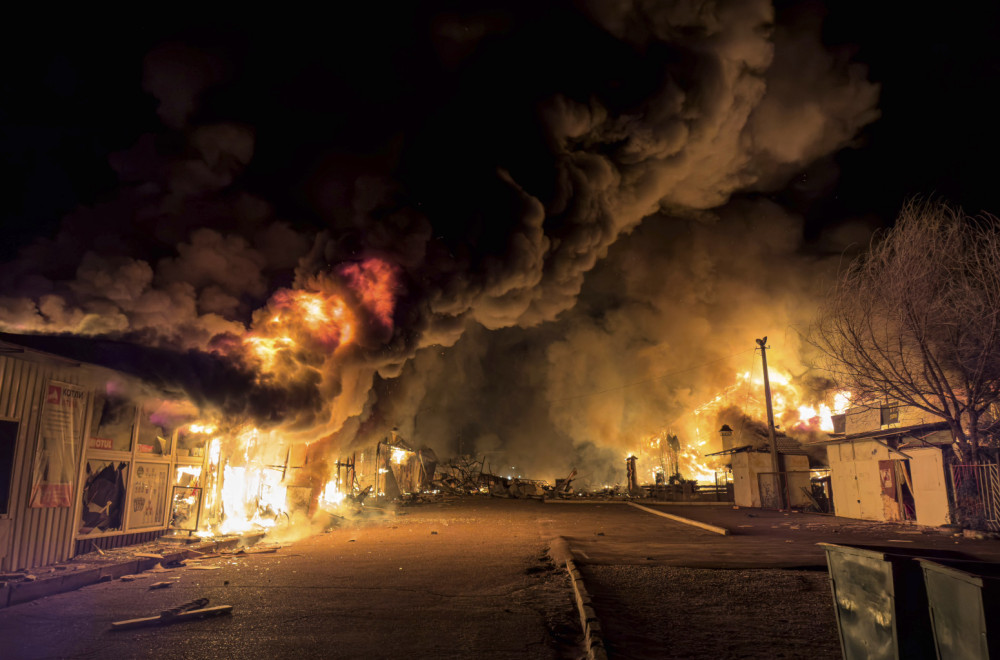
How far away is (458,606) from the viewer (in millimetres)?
7941

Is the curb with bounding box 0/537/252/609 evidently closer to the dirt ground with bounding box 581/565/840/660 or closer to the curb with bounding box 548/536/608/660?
the curb with bounding box 548/536/608/660

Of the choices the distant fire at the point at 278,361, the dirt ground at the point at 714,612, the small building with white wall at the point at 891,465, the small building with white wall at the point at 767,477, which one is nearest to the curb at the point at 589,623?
the dirt ground at the point at 714,612

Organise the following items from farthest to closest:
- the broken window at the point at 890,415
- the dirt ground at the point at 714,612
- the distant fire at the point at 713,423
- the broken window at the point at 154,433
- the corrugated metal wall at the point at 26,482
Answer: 1. the distant fire at the point at 713,423
2. the broken window at the point at 890,415
3. the broken window at the point at 154,433
4. the corrugated metal wall at the point at 26,482
5. the dirt ground at the point at 714,612

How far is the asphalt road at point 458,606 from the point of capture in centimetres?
594

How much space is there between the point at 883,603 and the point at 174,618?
7541 millimetres

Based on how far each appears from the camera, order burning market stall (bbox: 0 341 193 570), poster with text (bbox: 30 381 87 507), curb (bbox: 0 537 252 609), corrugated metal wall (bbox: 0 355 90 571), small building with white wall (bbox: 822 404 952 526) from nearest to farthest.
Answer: curb (bbox: 0 537 252 609)
corrugated metal wall (bbox: 0 355 90 571)
burning market stall (bbox: 0 341 193 570)
poster with text (bbox: 30 381 87 507)
small building with white wall (bbox: 822 404 952 526)

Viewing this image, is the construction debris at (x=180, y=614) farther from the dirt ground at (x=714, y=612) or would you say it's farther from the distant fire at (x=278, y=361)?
the distant fire at (x=278, y=361)

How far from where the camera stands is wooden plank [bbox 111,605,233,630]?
660 cm

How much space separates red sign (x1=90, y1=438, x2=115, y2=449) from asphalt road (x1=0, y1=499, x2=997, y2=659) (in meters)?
3.22

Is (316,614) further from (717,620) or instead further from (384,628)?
(717,620)

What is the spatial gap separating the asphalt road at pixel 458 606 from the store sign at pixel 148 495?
2.85 meters

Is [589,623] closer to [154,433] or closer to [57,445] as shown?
[57,445]

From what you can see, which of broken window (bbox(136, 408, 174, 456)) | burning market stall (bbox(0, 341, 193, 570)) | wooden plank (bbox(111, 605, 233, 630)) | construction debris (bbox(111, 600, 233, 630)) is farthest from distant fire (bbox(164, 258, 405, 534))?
wooden plank (bbox(111, 605, 233, 630))

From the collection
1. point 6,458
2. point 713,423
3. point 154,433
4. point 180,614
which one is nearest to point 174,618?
point 180,614
